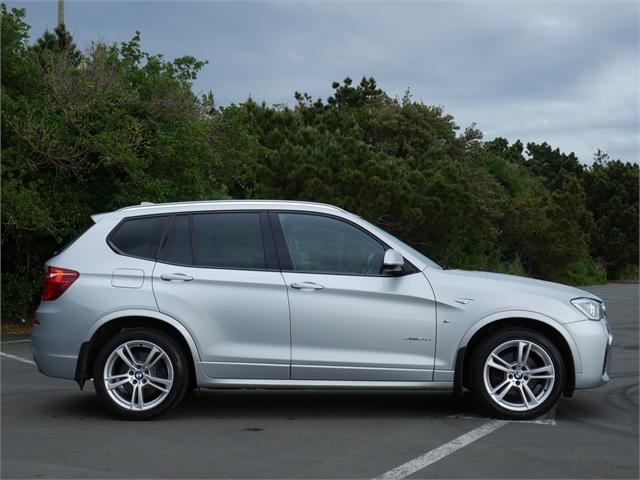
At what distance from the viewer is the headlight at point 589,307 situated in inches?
272

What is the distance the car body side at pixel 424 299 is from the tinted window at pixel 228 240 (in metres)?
0.45

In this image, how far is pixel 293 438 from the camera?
6.25 m

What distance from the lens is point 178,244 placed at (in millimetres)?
7125

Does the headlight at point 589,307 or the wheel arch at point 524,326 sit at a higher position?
the headlight at point 589,307

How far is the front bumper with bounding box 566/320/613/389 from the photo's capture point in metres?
6.77

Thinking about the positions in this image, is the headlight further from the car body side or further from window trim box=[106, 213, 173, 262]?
window trim box=[106, 213, 173, 262]

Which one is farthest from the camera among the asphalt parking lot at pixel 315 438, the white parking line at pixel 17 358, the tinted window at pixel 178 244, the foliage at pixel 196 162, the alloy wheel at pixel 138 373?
the foliage at pixel 196 162

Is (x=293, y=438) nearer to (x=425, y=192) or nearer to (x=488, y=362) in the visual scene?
(x=488, y=362)

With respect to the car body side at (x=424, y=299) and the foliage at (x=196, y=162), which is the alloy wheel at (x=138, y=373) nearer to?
the car body side at (x=424, y=299)

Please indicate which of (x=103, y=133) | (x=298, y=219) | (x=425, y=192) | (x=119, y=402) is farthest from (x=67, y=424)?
(x=425, y=192)

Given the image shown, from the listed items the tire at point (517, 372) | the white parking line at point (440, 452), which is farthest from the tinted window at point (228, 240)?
the white parking line at point (440, 452)

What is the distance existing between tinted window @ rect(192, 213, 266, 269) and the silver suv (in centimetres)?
3

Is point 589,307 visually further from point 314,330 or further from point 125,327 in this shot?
point 125,327

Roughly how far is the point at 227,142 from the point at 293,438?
13548 millimetres
